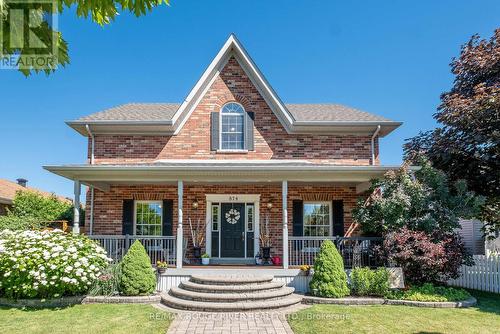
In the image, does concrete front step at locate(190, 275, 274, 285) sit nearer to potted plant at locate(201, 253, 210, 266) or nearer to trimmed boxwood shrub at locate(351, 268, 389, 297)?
potted plant at locate(201, 253, 210, 266)

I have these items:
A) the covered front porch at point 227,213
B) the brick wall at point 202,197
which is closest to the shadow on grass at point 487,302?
the covered front porch at point 227,213

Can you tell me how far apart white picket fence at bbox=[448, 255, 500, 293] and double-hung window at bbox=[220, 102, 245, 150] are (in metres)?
8.67

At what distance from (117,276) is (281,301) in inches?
176

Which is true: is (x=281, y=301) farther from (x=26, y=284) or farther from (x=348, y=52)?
(x=348, y=52)

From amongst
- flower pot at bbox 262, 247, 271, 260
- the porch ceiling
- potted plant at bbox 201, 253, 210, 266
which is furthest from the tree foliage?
flower pot at bbox 262, 247, 271, 260

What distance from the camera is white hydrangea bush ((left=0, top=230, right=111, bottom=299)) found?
9.21 meters

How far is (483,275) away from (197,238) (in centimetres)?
950

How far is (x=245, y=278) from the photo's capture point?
34.2 ft

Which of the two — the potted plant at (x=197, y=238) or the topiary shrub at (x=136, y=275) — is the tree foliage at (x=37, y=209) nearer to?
the potted plant at (x=197, y=238)

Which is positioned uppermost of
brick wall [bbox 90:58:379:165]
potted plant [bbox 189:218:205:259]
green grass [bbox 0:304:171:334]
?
brick wall [bbox 90:58:379:165]

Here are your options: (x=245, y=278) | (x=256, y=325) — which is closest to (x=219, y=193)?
(x=245, y=278)

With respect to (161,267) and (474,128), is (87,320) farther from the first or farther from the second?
(474,128)

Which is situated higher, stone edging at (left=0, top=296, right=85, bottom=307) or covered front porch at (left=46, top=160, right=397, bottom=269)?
covered front porch at (left=46, top=160, right=397, bottom=269)

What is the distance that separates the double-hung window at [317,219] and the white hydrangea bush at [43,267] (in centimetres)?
734
